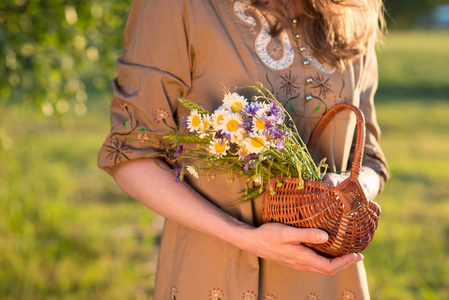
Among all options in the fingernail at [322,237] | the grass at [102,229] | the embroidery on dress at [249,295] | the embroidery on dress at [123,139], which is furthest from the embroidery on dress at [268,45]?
the grass at [102,229]

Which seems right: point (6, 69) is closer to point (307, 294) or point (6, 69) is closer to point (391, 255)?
point (307, 294)

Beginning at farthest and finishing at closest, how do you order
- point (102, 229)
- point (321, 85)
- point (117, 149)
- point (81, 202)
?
point (81, 202) < point (102, 229) < point (321, 85) < point (117, 149)

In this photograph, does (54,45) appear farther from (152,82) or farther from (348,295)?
(348,295)

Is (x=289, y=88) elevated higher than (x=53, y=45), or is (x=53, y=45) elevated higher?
(x=289, y=88)

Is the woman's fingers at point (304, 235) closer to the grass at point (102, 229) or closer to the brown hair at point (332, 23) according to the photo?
the brown hair at point (332, 23)

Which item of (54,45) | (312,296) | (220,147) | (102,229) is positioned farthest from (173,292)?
(102,229)

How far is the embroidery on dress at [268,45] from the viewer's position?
58.1 inches

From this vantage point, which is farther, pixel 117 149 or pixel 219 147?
pixel 117 149

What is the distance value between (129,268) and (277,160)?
320 cm

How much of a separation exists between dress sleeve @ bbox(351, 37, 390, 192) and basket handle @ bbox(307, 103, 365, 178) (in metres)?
0.30

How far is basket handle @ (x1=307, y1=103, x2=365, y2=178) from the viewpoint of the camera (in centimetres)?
128

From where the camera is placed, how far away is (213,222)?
1390mm

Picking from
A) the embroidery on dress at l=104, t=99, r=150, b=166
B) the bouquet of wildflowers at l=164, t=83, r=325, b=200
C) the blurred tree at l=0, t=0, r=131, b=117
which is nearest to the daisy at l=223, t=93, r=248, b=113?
the bouquet of wildflowers at l=164, t=83, r=325, b=200

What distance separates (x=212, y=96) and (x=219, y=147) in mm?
227
